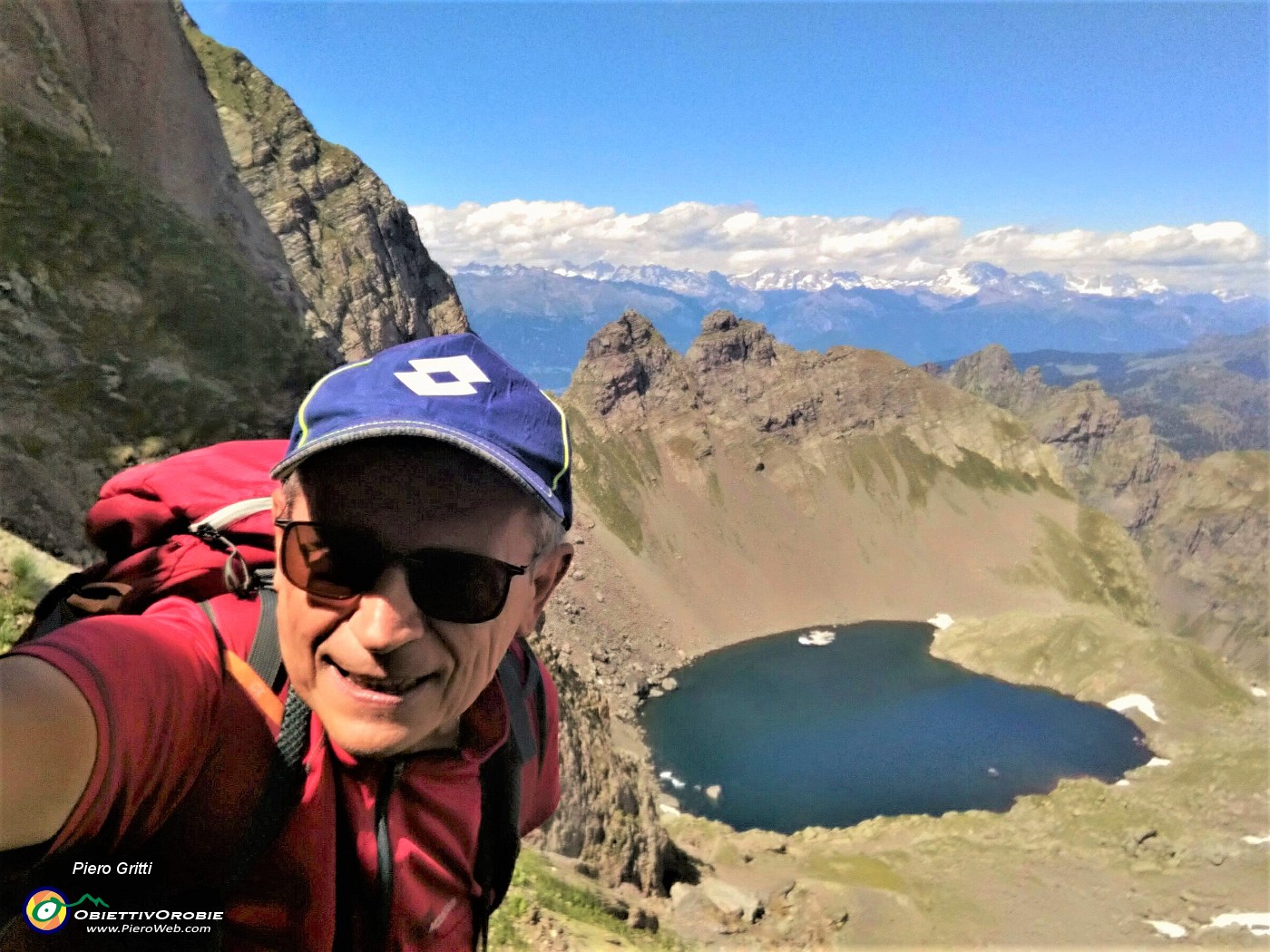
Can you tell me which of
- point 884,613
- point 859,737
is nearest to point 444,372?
point 859,737

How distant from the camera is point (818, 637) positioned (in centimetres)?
13075

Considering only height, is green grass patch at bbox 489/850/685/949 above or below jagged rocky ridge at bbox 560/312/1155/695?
above

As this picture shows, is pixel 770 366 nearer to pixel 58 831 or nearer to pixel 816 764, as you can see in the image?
pixel 816 764

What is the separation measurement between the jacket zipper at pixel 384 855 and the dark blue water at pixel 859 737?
77.2 metres

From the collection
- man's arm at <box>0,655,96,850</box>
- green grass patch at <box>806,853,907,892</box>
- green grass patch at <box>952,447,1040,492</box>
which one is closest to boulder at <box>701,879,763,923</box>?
green grass patch at <box>806,853,907,892</box>

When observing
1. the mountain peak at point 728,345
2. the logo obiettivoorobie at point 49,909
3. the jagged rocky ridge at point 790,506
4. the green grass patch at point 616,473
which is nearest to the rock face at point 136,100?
the logo obiettivoorobie at point 49,909

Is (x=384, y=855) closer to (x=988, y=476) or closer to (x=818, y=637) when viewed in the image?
(x=818, y=637)

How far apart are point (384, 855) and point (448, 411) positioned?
1.95m

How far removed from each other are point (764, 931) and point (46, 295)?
92.1 feet

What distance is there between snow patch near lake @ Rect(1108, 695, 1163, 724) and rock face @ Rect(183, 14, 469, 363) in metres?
104

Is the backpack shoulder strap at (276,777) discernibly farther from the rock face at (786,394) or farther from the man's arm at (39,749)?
the rock face at (786,394)

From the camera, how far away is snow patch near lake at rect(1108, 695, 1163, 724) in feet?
320

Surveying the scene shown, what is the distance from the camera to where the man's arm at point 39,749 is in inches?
75.4

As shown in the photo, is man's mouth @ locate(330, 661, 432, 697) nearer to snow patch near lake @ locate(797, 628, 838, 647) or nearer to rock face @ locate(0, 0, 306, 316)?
rock face @ locate(0, 0, 306, 316)
